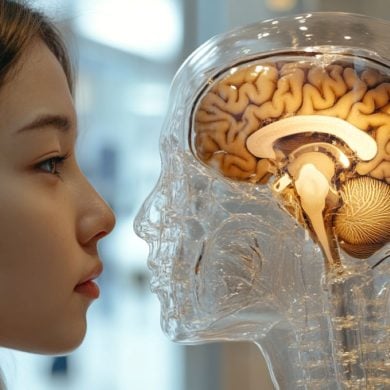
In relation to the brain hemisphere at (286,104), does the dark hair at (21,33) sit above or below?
above

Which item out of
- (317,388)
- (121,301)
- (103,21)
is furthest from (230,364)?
(317,388)

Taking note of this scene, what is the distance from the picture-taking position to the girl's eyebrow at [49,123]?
0.88m

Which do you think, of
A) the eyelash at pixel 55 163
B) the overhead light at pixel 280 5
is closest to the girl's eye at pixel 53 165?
the eyelash at pixel 55 163

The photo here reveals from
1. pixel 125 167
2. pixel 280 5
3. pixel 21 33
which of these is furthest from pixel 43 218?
pixel 125 167

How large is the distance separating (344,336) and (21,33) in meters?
0.44

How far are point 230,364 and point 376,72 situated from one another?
1083 mm

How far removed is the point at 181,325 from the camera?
35.3 inches

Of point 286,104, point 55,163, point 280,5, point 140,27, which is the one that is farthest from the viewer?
point 140,27

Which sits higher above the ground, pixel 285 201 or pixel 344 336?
pixel 285 201

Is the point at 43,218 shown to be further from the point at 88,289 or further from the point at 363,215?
the point at 363,215

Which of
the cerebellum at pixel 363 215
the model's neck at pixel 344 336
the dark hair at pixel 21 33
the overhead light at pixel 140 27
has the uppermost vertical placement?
the overhead light at pixel 140 27

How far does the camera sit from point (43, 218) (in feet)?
2.88

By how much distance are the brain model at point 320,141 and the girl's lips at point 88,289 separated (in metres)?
0.20

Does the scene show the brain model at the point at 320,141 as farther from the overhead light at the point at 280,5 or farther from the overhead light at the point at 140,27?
the overhead light at the point at 140,27
